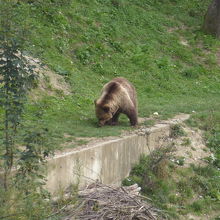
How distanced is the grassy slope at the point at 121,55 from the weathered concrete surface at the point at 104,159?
56cm

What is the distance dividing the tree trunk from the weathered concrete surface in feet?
38.5

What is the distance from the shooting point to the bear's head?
1083 centimetres

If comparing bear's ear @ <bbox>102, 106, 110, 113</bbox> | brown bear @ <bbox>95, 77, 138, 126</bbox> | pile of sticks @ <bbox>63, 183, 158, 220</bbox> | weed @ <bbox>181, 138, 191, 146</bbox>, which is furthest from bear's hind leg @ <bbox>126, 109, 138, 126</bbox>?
pile of sticks @ <bbox>63, 183, 158, 220</bbox>

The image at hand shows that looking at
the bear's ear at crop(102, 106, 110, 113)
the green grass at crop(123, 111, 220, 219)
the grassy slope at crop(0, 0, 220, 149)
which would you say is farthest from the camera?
the grassy slope at crop(0, 0, 220, 149)

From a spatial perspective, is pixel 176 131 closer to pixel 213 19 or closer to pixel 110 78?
pixel 110 78

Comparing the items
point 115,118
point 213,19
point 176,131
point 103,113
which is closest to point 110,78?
point 115,118

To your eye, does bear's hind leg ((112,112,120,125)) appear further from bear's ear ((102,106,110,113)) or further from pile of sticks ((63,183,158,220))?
pile of sticks ((63,183,158,220))

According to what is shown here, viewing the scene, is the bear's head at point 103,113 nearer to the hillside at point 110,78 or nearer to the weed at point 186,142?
the hillside at point 110,78

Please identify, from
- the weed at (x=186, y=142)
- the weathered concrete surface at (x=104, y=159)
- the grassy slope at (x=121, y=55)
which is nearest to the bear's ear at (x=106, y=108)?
the grassy slope at (x=121, y=55)

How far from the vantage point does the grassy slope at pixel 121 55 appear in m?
13.1

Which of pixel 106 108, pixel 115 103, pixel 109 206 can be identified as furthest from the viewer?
pixel 115 103

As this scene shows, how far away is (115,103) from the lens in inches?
434

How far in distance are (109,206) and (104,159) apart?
5.65ft

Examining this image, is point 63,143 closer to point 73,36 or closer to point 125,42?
point 73,36
